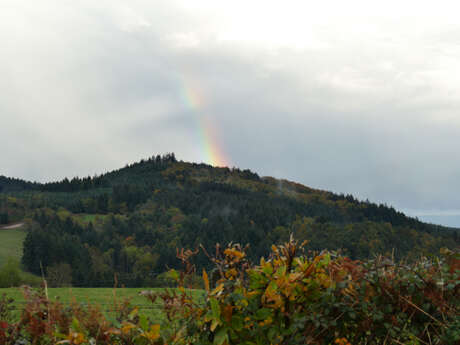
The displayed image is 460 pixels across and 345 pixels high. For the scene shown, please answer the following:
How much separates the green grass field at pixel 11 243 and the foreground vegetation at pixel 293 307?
351 feet

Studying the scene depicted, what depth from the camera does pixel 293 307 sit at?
309cm

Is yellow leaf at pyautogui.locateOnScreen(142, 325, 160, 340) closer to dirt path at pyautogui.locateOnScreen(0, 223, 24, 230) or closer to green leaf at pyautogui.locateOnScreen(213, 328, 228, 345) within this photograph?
green leaf at pyautogui.locateOnScreen(213, 328, 228, 345)

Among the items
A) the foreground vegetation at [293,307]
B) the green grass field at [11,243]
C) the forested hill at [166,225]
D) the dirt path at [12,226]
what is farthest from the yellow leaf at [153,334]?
the dirt path at [12,226]

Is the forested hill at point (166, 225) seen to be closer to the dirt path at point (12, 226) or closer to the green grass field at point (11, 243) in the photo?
the dirt path at point (12, 226)

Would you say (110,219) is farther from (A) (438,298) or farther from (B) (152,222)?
(A) (438,298)

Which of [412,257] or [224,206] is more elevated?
[224,206]

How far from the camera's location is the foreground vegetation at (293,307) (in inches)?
116

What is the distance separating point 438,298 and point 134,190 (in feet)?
605

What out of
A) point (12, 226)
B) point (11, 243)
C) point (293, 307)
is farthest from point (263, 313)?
point (12, 226)

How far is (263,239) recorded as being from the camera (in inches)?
Result: 5192

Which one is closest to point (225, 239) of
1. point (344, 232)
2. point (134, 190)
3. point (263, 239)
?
point (263, 239)

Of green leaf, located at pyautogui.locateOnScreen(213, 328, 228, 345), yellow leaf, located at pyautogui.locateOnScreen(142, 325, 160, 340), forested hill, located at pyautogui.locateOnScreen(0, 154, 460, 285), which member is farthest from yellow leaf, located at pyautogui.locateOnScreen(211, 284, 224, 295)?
forested hill, located at pyautogui.locateOnScreen(0, 154, 460, 285)

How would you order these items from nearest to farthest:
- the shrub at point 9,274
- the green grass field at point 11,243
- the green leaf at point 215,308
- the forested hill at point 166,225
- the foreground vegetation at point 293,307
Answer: the green leaf at point 215,308 < the foreground vegetation at point 293,307 < the shrub at point 9,274 < the green grass field at point 11,243 < the forested hill at point 166,225

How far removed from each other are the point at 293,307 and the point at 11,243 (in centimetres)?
12309
